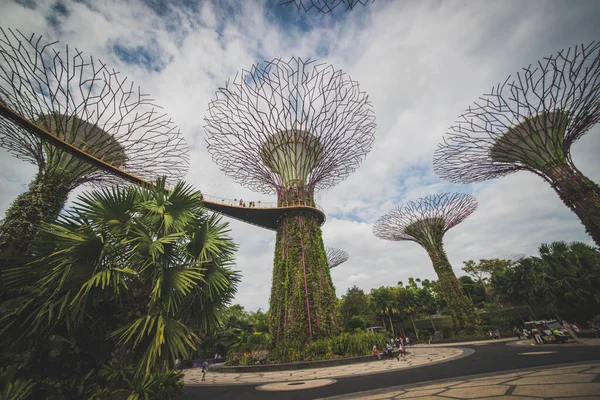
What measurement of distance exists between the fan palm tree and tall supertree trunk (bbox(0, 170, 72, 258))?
5.83 metres

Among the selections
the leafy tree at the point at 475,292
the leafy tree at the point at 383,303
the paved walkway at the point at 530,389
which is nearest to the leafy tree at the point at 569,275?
the leafy tree at the point at 383,303

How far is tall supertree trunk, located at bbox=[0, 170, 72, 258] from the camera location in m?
9.28

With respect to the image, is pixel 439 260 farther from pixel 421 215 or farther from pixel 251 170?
pixel 251 170

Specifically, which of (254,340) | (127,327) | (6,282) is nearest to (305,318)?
(254,340)

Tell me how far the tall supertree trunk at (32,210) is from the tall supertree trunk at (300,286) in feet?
37.7

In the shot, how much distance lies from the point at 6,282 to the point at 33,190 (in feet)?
29.7

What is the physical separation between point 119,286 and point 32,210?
9.71 m

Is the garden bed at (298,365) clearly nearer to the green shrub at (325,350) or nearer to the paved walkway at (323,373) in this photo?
the paved walkway at (323,373)

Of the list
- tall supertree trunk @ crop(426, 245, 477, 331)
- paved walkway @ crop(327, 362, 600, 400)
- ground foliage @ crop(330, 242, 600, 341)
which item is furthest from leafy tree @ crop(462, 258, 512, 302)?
paved walkway @ crop(327, 362, 600, 400)

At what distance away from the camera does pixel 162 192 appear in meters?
6.05

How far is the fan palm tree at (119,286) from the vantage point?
443cm

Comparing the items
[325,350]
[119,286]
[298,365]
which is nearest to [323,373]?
[298,365]

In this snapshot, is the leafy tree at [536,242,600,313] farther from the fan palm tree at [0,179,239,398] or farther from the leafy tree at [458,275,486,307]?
the leafy tree at [458,275,486,307]

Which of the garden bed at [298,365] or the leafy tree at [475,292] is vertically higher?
the leafy tree at [475,292]
